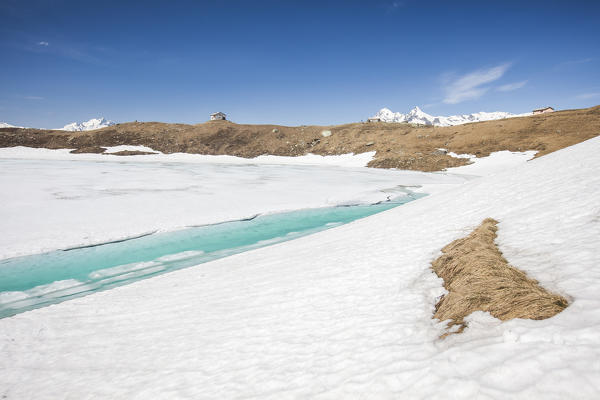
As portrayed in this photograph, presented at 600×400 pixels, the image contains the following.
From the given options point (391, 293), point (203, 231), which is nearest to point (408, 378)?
point (391, 293)

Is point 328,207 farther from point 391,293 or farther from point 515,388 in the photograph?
point 515,388

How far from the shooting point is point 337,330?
5199 mm

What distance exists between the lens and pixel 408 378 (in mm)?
3379

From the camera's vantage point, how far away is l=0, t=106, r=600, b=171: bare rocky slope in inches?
1873

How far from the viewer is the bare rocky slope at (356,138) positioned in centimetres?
4756

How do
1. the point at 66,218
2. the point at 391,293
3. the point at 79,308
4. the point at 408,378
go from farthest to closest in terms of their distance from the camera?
the point at 66,218, the point at 79,308, the point at 391,293, the point at 408,378

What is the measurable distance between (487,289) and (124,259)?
45.1 ft

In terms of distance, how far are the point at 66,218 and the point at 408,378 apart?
19.8 meters

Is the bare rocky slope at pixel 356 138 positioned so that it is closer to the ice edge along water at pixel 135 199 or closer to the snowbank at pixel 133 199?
the ice edge along water at pixel 135 199

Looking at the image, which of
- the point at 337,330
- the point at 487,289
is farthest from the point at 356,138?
the point at 337,330

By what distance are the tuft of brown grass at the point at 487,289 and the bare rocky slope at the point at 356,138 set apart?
4402cm

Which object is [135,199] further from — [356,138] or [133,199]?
[356,138]

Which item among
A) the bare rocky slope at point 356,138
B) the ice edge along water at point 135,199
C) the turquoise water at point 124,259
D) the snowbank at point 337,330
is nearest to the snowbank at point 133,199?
the ice edge along water at point 135,199

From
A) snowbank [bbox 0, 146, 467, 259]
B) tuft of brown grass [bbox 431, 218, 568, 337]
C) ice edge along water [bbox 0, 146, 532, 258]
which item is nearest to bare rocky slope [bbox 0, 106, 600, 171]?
ice edge along water [bbox 0, 146, 532, 258]
